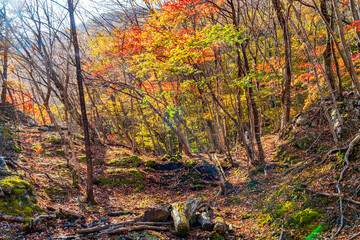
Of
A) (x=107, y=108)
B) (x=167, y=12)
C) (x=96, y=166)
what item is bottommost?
(x=96, y=166)

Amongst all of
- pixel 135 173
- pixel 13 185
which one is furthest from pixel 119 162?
pixel 13 185

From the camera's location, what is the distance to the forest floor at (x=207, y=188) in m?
5.22

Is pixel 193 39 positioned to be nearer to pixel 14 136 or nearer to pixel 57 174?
pixel 57 174

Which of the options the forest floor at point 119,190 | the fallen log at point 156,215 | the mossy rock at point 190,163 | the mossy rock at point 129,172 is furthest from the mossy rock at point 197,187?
the fallen log at point 156,215

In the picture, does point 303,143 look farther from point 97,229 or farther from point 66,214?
point 66,214

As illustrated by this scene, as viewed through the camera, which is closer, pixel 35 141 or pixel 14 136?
pixel 14 136

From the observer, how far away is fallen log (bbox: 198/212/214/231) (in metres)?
6.44

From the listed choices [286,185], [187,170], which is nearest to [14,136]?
[187,170]

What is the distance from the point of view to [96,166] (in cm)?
1258

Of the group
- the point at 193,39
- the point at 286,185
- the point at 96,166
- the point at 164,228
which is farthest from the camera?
the point at 96,166

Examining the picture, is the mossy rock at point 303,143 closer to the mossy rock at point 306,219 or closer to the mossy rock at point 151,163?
the mossy rock at point 306,219

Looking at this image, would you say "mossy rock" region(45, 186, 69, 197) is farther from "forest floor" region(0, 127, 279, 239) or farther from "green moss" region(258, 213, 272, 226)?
"green moss" region(258, 213, 272, 226)

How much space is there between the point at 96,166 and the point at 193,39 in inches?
350

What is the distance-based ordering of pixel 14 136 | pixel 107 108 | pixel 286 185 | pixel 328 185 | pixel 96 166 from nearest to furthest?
pixel 328 185, pixel 286 185, pixel 14 136, pixel 96 166, pixel 107 108
